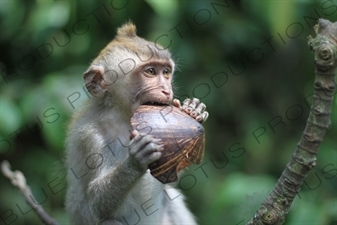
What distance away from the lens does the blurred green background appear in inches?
219

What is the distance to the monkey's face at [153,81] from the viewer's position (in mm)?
3990

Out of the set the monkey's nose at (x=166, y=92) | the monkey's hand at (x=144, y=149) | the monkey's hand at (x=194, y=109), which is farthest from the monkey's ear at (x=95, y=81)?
the monkey's hand at (x=144, y=149)

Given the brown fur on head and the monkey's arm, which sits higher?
the brown fur on head

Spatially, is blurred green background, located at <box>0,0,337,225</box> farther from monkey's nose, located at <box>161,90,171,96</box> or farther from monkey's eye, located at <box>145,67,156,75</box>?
monkey's nose, located at <box>161,90,171,96</box>

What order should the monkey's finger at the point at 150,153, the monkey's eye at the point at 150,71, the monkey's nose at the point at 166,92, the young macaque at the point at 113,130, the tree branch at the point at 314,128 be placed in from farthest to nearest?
the monkey's eye at the point at 150,71
the young macaque at the point at 113,130
the monkey's nose at the point at 166,92
the monkey's finger at the point at 150,153
the tree branch at the point at 314,128

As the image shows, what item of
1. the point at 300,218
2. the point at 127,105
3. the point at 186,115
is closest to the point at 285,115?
the point at 300,218

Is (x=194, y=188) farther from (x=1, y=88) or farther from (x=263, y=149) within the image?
(x=1, y=88)

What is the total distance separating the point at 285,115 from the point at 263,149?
27.8 inches

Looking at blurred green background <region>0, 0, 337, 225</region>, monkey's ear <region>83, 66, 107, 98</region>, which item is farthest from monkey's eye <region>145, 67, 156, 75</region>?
blurred green background <region>0, 0, 337, 225</region>

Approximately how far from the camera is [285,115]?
688cm

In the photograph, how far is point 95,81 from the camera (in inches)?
172

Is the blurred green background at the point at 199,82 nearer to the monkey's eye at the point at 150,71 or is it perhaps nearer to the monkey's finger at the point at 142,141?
the monkey's eye at the point at 150,71

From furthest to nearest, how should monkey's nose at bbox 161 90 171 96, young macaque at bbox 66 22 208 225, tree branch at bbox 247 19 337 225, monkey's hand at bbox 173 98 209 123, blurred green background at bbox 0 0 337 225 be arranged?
1. blurred green background at bbox 0 0 337 225
2. young macaque at bbox 66 22 208 225
3. monkey's nose at bbox 161 90 171 96
4. monkey's hand at bbox 173 98 209 123
5. tree branch at bbox 247 19 337 225

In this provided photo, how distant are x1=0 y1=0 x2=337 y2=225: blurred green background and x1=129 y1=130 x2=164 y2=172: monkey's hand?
1908mm
